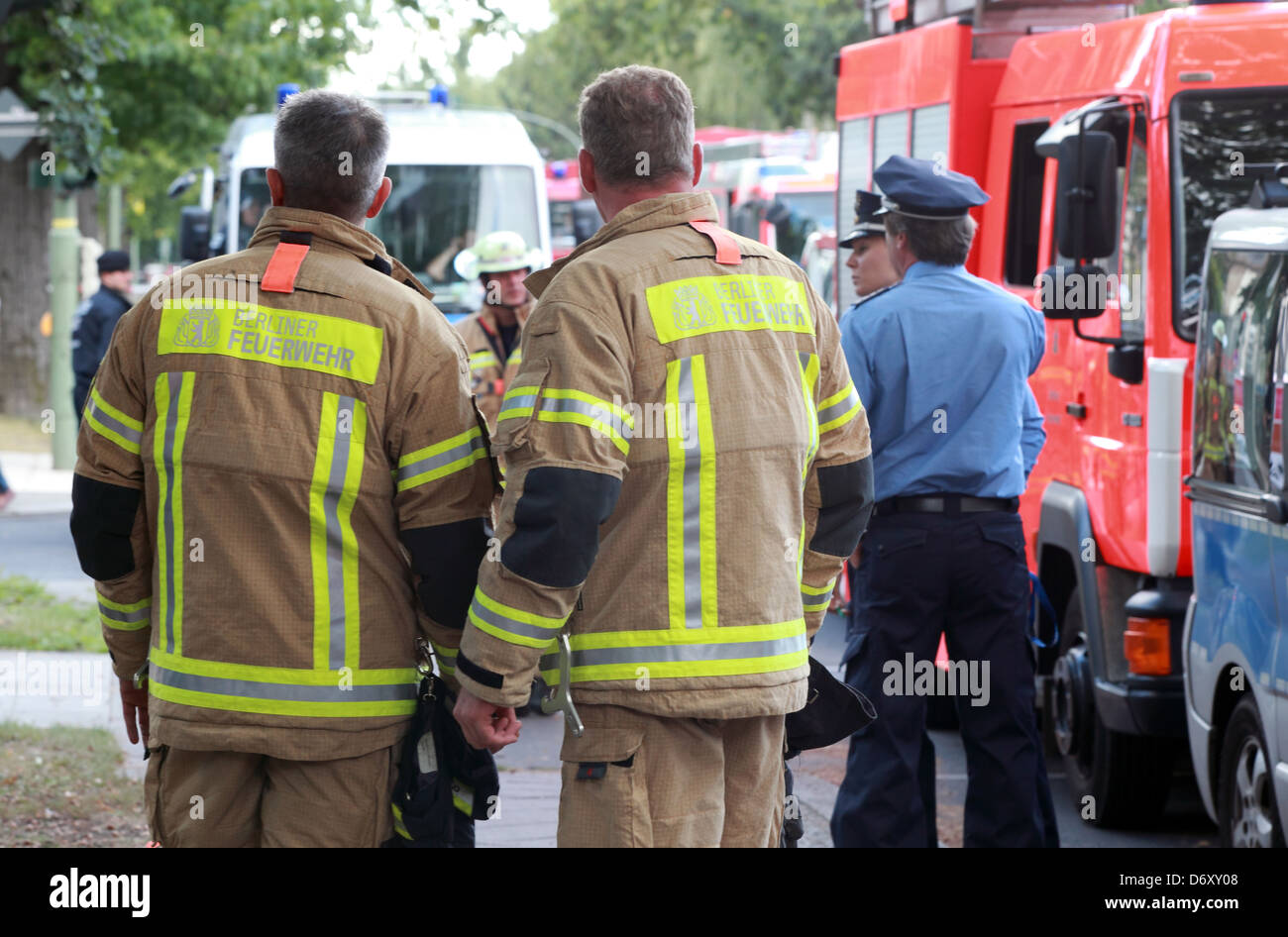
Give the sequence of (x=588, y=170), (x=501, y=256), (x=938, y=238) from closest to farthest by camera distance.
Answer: (x=588, y=170) → (x=938, y=238) → (x=501, y=256)

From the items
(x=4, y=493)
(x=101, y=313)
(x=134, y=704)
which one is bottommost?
(x=4, y=493)

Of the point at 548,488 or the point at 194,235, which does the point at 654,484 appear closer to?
the point at 548,488

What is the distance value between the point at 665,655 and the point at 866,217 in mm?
3072

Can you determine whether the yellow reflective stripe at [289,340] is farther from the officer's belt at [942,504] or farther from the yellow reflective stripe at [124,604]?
the officer's belt at [942,504]

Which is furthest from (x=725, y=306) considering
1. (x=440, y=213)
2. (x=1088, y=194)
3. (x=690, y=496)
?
(x=440, y=213)

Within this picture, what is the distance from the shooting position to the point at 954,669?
17.9 ft

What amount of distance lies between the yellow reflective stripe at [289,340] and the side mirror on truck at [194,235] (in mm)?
9540

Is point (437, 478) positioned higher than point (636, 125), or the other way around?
point (636, 125)

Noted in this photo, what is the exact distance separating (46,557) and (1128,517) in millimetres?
8809

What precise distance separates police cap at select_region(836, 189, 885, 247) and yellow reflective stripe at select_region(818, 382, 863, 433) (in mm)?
2306

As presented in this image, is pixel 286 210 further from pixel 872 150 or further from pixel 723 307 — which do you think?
pixel 872 150

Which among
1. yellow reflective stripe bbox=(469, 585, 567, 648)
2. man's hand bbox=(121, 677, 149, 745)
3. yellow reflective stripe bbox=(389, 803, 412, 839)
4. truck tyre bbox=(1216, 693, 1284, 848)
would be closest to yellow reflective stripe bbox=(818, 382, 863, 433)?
yellow reflective stripe bbox=(469, 585, 567, 648)
